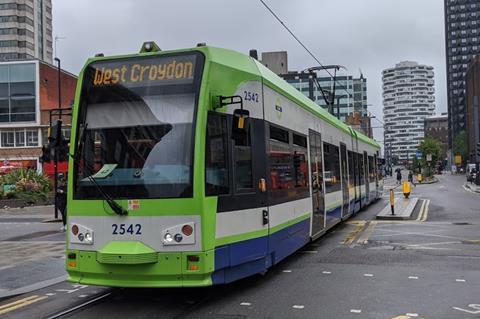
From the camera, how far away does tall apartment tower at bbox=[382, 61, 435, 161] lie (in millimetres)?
168125

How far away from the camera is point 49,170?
41.5 m

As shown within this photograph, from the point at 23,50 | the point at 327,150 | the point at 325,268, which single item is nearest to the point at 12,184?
the point at 327,150

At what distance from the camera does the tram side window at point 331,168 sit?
541 inches

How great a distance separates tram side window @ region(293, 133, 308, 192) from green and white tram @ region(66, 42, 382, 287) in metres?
2.08

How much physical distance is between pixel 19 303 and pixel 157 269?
2.45m

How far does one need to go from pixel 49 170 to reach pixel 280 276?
35612mm

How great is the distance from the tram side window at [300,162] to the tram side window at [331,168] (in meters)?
2.32

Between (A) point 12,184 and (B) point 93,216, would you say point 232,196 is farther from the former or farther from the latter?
(A) point 12,184

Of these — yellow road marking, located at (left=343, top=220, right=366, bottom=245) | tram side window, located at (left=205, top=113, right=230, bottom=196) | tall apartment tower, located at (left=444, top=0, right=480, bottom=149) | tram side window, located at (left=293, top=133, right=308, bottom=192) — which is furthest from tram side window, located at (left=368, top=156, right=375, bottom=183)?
tall apartment tower, located at (left=444, top=0, right=480, bottom=149)

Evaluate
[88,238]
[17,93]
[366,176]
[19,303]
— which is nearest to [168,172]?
[88,238]

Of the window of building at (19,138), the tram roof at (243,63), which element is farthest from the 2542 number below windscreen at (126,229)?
the window of building at (19,138)

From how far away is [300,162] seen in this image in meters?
10.9

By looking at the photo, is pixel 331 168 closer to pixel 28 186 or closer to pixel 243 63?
pixel 243 63

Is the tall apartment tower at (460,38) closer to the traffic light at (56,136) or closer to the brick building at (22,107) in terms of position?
the brick building at (22,107)
